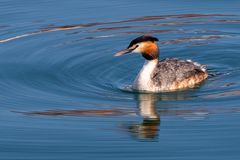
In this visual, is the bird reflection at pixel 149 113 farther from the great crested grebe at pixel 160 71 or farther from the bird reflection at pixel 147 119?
the great crested grebe at pixel 160 71

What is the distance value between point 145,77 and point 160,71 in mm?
523

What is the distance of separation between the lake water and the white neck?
250 millimetres

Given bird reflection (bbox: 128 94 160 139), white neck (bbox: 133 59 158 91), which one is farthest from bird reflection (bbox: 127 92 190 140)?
white neck (bbox: 133 59 158 91)

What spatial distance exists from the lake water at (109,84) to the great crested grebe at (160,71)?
9.5 inches

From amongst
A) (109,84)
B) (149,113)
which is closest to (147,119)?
(149,113)

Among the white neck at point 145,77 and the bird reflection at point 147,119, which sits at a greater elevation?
the white neck at point 145,77

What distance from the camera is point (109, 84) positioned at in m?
14.8

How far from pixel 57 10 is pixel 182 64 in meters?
4.52

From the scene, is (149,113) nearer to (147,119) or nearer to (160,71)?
(147,119)

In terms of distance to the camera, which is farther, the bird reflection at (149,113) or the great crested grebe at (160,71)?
the great crested grebe at (160,71)

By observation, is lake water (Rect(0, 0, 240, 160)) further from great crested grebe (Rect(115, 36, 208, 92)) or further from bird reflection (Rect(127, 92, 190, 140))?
great crested grebe (Rect(115, 36, 208, 92))

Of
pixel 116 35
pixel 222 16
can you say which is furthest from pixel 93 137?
pixel 222 16

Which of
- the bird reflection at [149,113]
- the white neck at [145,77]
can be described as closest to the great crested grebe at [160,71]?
the white neck at [145,77]

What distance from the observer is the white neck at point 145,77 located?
14423 mm
